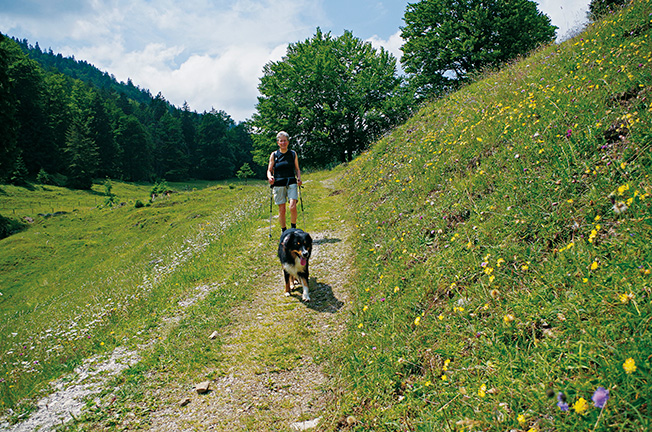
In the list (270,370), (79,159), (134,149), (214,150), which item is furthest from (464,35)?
(214,150)

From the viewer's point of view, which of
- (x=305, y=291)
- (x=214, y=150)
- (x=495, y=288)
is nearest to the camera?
(x=495, y=288)

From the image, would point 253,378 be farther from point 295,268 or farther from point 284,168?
point 284,168

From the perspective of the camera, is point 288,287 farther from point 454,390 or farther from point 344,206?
point 344,206

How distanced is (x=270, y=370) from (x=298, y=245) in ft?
8.43

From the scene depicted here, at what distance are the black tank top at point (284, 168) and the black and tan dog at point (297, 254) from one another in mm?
2709

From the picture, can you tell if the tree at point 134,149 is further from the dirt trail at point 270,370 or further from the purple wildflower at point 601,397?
the purple wildflower at point 601,397

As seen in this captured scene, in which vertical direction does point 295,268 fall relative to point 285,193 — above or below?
below

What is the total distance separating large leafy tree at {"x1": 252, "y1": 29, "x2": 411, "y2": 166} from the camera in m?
35.6

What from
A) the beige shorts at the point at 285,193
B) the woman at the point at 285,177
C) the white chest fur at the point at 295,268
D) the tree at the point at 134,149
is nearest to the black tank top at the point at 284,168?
the woman at the point at 285,177

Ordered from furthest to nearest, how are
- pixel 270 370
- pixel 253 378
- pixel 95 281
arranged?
pixel 95 281 → pixel 270 370 → pixel 253 378

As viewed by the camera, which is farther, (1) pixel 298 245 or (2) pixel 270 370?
(1) pixel 298 245

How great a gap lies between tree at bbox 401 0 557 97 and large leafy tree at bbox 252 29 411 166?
442cm

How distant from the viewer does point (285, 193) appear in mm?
9703

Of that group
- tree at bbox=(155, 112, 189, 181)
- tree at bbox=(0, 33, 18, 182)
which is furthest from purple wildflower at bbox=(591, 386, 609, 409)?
tree at bbox=(155, 112, 189, 181)
